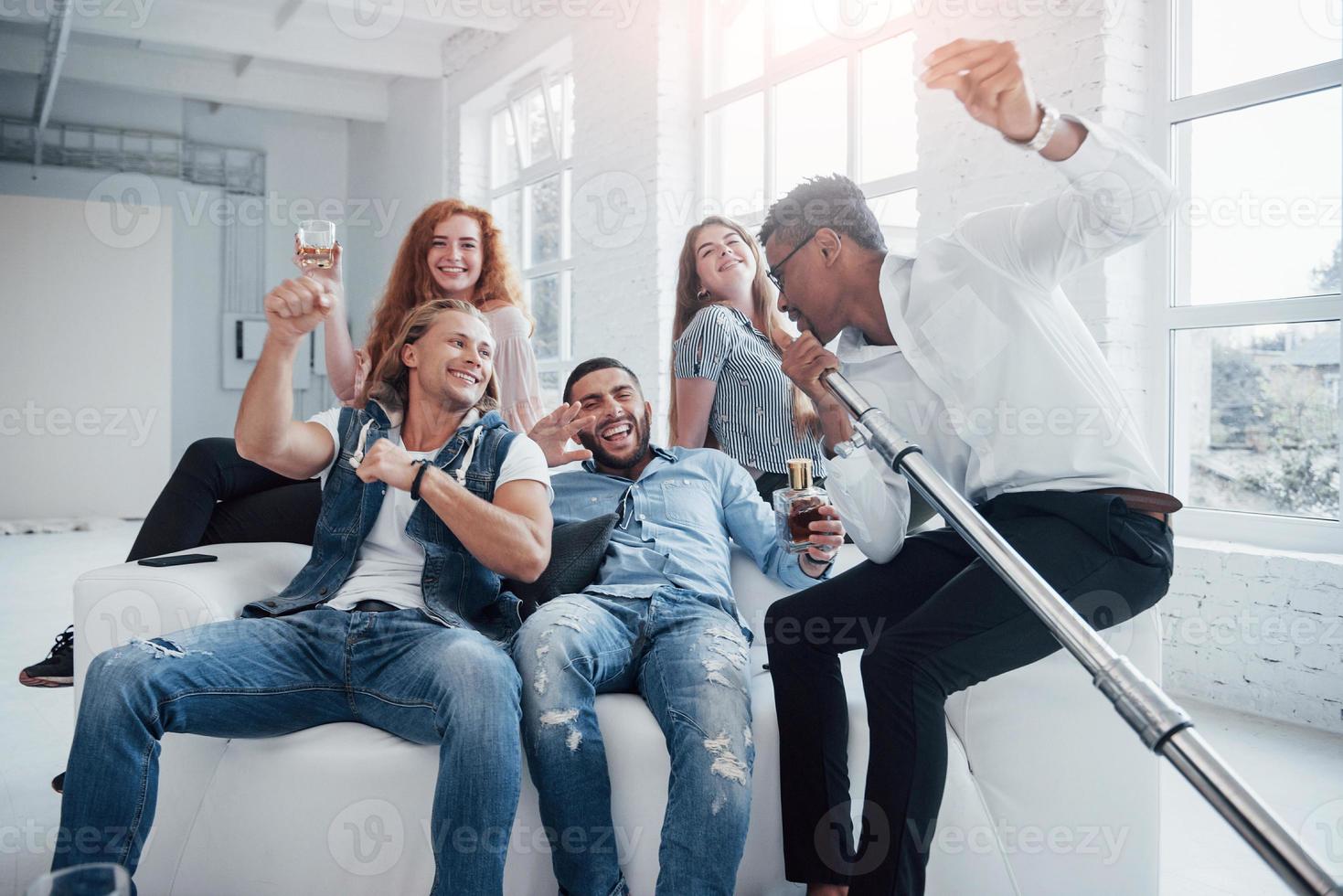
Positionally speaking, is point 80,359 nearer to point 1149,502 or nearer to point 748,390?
point 748,390

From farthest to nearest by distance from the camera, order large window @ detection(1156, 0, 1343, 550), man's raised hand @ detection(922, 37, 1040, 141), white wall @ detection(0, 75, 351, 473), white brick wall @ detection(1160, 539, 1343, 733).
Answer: white wall @ detection(0, 75, 351, 473)
large window @ detection(1156, 0, 1343, 550)
white brick wall @ detection(1160, 539, 1343, 733)
man's raised hand @ detection(922, 37, 1040, 141)

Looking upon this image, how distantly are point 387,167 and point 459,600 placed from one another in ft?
23.9

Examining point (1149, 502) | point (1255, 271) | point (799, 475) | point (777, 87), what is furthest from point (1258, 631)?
point (777, 87)

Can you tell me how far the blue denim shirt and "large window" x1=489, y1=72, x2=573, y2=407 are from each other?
413cm

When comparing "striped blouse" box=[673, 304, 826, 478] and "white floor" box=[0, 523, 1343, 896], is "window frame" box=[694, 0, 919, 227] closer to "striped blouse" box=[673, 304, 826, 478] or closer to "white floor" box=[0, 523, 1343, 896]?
"striped blouse" box=[673, 304, 826, 478]

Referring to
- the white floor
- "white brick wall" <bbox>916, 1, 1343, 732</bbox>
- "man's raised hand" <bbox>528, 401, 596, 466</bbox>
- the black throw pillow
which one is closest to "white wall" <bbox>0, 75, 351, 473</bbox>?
the white floor

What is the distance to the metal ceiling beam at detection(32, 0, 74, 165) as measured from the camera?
5848 mm

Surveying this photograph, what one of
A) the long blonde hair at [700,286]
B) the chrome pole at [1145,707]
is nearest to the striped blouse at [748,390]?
the long blonde hair at [700,286]

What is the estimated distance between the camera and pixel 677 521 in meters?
2.20

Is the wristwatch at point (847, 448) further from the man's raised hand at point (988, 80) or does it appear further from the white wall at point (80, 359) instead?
the white wall at point (80, 359)

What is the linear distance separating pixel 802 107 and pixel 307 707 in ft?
13.2

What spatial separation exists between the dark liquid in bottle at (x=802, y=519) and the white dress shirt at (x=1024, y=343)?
12cm

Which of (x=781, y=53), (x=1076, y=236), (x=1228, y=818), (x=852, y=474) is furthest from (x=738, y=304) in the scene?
(x=781, y=53)

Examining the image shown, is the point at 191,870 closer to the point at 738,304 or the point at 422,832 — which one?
the point at 422,832
